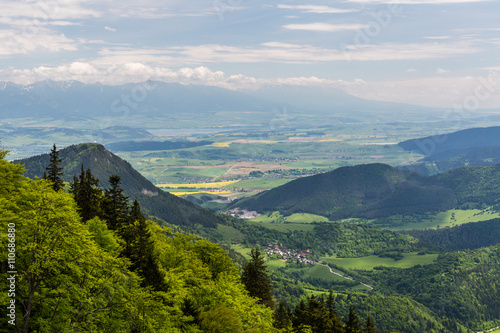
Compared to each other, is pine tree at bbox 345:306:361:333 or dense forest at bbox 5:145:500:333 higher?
dense forest at bbox 5:145:500:333

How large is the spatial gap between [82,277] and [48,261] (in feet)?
15.8

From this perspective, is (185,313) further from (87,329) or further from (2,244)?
(2,244)

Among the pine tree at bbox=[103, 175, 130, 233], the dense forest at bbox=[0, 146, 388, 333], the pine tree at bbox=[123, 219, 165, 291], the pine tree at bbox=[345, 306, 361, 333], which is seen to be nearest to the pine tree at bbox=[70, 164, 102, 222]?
the dense forest at bbox=[0, 146, 388, 333]

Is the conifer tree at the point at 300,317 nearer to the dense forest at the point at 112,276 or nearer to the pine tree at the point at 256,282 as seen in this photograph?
the dense forest at the point at 112,276

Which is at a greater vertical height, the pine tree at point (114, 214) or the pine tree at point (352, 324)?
the pine tree at point (114, 214)

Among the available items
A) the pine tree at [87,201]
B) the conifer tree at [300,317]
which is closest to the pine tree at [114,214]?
the pine tree at [87,201]

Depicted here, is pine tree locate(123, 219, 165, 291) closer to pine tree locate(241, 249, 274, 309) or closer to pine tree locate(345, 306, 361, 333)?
pine tree locate(241, 249, 274, 309)

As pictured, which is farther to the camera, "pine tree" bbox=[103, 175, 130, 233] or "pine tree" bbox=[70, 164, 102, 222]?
"pine tree" bbox=[103, 175, 130, 233]

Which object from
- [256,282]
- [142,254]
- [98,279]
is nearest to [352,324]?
[256,282]

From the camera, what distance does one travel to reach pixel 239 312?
168 ft

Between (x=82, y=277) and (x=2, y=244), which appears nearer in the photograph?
(x=2, y=244)

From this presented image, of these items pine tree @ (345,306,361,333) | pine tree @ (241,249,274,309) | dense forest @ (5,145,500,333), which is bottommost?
pine tree @ (345,306,361,333)

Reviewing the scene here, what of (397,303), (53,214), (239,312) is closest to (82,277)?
(53,214)

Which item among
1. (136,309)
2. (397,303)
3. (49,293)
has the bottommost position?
(397,303)
